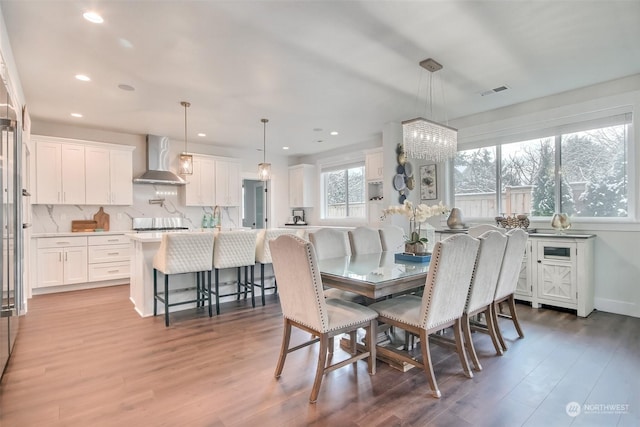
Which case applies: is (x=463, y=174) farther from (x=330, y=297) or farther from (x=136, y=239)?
(x=136, y=239)

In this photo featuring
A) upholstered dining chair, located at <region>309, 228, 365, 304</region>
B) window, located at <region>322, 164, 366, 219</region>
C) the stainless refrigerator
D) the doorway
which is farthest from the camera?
the doorway

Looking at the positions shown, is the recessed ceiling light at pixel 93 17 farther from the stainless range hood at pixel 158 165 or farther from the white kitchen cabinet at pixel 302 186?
the white kitchen cabinet at pixel 302 186

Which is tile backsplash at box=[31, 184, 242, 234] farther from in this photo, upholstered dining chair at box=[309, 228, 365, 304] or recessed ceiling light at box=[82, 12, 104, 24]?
upholstered dining chair at box=[309, 228, 365, 304]

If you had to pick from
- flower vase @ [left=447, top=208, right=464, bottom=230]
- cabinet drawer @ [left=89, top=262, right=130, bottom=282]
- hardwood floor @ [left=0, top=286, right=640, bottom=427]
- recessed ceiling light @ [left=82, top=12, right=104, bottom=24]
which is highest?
recessed ceiling light @ [left=82, top=12, right=104, bottom=24]

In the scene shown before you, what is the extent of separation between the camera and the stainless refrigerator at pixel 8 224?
213 centimetres

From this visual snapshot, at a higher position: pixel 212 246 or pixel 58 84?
pixel 58 84

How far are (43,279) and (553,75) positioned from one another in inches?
283

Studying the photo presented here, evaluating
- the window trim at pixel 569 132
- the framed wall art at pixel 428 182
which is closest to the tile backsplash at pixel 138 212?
the framed wall art at pixel 428 182

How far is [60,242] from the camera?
4828 mm

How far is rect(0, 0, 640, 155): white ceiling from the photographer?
2.33m

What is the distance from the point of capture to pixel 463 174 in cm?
511

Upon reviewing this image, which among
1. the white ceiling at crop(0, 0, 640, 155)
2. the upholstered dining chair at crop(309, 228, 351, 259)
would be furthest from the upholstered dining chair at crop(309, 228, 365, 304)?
the white ceiling at crop(0, 0, 640, 155)

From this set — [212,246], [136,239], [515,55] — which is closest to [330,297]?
[212,246]

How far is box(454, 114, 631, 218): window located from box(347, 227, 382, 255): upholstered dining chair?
2.18 meters
